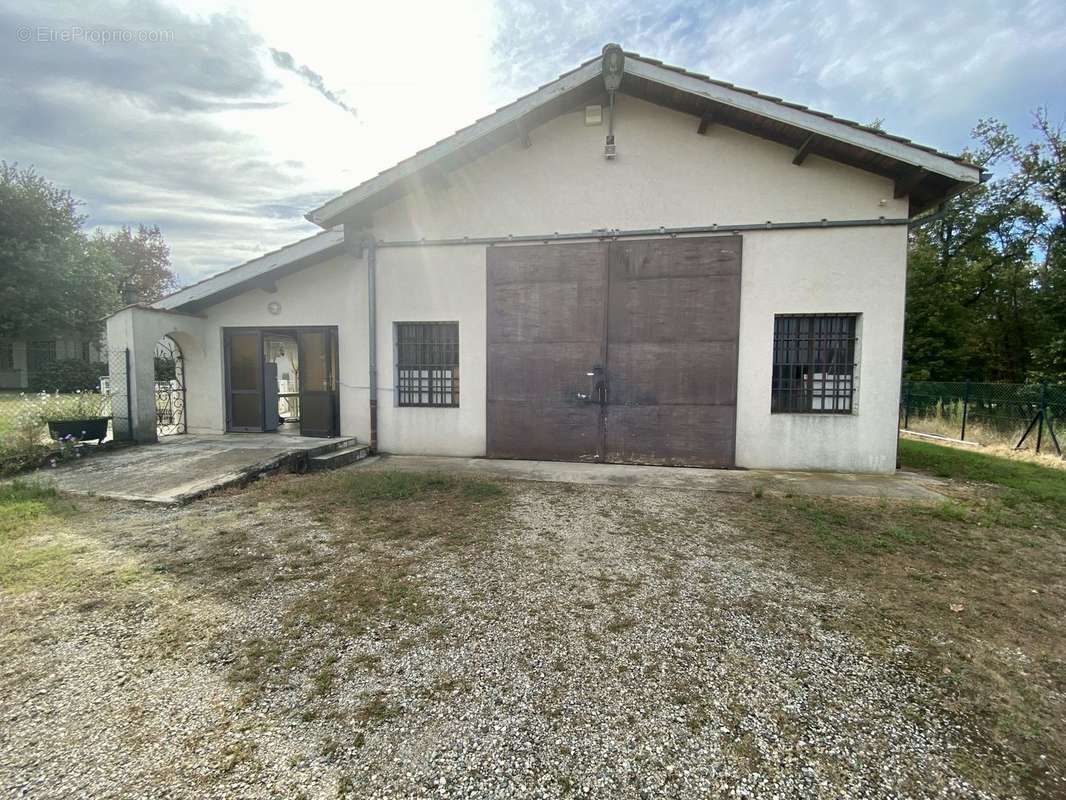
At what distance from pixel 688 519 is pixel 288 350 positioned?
1613 cm

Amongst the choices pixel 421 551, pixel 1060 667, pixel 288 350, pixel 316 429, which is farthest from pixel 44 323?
pixel 1060 667

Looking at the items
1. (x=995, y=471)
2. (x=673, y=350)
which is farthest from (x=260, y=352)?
(x=995, y=471)

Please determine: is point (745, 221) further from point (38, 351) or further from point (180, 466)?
point (38, 351)

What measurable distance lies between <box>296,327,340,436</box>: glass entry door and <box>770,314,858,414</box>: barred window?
24.7 ft

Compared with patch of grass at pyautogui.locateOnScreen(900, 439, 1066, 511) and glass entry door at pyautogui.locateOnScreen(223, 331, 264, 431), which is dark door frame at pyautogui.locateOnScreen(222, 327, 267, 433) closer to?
glass entry door at pyautogui.locateOnScreen(223, 331, 264, 431)

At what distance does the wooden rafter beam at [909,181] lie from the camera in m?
6.23

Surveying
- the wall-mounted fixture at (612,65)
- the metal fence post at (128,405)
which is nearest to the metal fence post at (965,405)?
the wall-mounted fixture at (612,65)

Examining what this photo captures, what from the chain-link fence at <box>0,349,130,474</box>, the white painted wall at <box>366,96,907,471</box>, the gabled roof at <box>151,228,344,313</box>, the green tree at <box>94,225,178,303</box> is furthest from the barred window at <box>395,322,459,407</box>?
the green tree at <box>94,225,178,303</box>

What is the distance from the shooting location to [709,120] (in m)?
6.91

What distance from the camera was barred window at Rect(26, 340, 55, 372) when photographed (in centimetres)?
2367

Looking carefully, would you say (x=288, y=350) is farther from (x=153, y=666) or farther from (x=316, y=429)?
(x=153, y=666)

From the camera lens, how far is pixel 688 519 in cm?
494

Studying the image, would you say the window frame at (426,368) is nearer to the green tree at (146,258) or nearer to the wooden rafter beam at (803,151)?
the wooden rafter beam at (803,151)

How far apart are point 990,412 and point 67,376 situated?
108 feet
